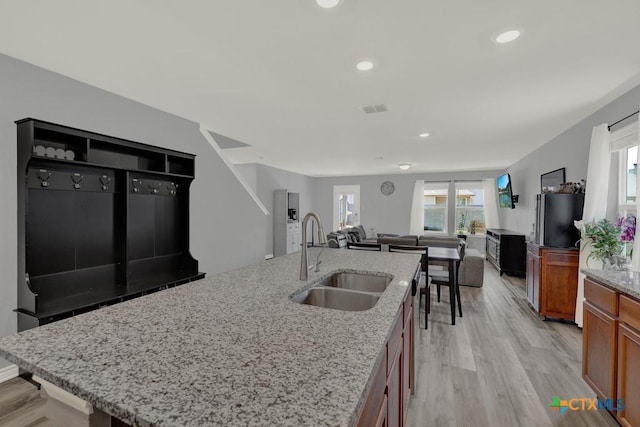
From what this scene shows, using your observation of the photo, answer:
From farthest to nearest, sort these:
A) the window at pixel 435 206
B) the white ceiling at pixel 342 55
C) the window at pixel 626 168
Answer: the window at pixel 435 206, the window at pixel 626 168, the white ceiling at pixel 342 55

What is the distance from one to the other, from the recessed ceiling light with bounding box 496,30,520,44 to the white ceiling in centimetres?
6

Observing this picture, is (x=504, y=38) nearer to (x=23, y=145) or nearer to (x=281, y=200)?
(x=23, y=145)

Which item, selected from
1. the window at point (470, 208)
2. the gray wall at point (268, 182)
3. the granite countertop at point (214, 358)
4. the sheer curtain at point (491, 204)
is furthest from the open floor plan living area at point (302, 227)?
the window at point (470, 208)

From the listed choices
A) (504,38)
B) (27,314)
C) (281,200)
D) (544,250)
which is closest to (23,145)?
(27,314)

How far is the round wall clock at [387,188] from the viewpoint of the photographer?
8.89 m

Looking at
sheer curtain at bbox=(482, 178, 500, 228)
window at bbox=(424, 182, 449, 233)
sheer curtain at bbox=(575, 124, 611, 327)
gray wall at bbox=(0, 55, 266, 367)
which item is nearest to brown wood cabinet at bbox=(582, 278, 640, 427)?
sheer curtain at bbox=(575, 124, 611, 327)

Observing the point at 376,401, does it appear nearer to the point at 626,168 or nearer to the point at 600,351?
the point at 600,351

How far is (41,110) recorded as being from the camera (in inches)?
90.7

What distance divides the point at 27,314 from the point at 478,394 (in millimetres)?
3183

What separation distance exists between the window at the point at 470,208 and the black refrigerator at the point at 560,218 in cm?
504

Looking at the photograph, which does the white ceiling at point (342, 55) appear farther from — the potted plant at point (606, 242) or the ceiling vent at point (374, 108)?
the potted plant at point (606, 242)

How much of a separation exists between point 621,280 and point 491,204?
6608 millimetres

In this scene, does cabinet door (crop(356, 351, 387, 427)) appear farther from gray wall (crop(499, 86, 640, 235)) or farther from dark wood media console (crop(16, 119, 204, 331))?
gray wall (crop(499, 86, 640, 235))

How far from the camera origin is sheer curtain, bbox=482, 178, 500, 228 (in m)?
7.66
